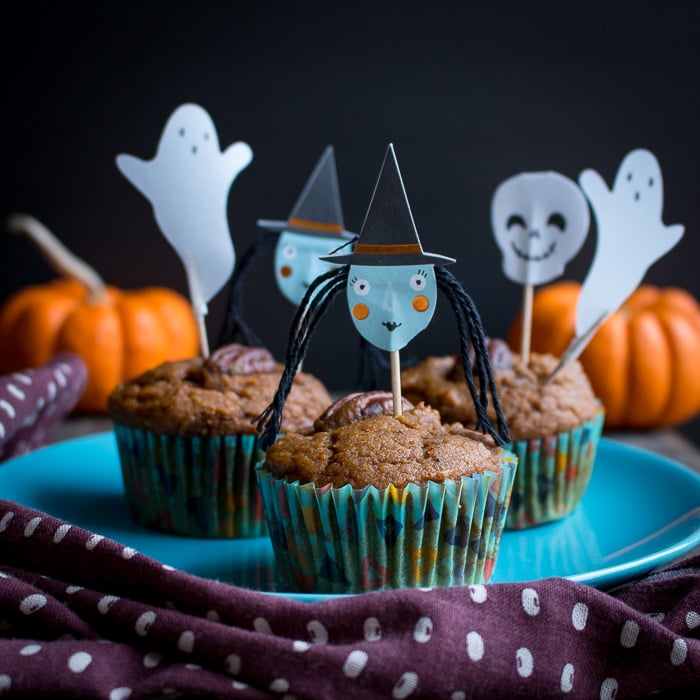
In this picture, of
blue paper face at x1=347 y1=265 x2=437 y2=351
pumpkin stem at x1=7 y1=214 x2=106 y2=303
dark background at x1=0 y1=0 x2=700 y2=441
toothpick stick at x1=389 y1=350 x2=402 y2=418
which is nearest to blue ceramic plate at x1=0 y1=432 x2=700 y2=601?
toothpick stick at x1=389 y1=350 x2=402 y2=418

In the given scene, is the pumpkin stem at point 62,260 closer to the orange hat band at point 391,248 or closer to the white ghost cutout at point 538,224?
the white ghost cutout at point 538,224

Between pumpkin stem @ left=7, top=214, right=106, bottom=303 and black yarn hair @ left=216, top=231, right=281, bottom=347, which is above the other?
black yarn hair @ left=216, top=231, right=281, bottom=347

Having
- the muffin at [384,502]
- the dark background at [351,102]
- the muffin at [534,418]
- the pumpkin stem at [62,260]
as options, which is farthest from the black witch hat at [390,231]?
the pumpkin stem at [62,260]

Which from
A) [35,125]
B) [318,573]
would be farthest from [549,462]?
[35,125]

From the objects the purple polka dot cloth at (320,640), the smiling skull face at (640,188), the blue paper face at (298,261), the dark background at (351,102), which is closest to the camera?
the purple polka dot cloth at (320,640)

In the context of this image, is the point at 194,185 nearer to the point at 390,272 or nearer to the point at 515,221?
the point at 390,272

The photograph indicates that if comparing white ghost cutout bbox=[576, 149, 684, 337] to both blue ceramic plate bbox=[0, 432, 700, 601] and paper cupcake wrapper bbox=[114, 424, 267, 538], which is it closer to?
blue ceramic plate bbox=[0, 432, 700, 601]

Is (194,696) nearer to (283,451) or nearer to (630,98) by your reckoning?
(283,451)

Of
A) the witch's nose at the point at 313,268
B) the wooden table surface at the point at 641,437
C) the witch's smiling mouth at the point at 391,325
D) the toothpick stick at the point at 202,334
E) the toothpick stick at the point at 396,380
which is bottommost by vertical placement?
the wooden table surface at the point at 641,437
